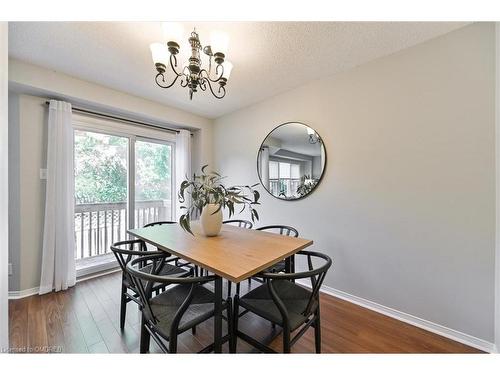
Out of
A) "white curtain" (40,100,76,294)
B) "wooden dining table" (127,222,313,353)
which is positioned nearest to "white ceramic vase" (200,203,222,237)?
"wooden dining table" (127,222,313,353)

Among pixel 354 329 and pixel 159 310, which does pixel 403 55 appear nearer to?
pixel 354 329

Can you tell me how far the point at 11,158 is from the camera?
2.11 m

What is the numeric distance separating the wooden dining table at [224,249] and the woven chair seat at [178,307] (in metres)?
0.13

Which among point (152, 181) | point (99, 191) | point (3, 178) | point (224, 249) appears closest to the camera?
point (3, 178)

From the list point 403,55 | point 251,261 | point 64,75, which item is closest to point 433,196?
point 403,55

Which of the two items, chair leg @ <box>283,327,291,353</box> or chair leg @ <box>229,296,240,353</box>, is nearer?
chair leg @ <box>283,327,291,353</box>

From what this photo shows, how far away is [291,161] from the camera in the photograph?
255cm

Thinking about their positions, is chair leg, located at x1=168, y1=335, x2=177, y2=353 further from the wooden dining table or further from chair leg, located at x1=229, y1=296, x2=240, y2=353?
chair leg, located at x1=229, y1=296, x2=240, y2=353

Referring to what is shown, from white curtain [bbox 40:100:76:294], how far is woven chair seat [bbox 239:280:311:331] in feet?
7.18

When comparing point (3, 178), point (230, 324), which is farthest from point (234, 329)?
point (3, 178)

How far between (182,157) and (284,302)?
2694 millimetres

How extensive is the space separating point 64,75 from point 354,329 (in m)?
3.65

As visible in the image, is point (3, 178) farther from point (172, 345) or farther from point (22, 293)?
point (22, 293)

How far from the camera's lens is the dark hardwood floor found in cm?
149
